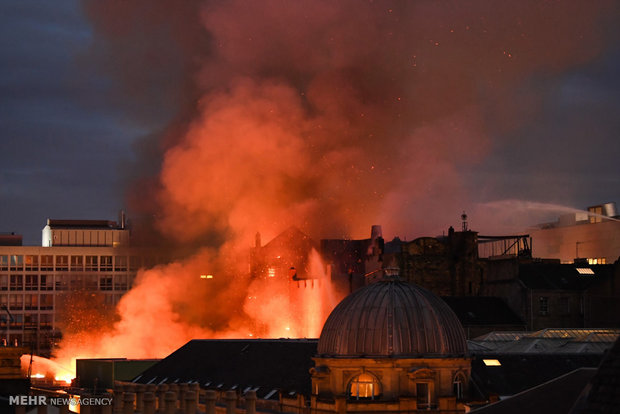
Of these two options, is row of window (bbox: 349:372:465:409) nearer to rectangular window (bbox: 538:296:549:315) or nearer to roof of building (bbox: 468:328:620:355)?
roof of building (bbox: 468:328:620:355)

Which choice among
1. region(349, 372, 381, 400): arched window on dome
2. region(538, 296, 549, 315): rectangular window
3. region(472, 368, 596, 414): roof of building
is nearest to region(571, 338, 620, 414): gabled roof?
region(472, 368, 596, 414): roof of building

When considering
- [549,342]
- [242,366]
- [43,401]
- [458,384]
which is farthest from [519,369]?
[43,401]

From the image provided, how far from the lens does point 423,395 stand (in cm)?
8219

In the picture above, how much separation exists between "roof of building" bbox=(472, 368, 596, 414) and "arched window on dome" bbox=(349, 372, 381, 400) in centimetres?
3728

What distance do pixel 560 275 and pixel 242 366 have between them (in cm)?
5097

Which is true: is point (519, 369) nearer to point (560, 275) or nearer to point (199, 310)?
point (560, 275)

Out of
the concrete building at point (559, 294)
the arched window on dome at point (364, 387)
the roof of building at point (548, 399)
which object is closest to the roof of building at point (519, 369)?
the arched window on dome at point (364, 387)

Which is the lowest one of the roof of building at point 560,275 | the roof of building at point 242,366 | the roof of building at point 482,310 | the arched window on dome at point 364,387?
the arched window on dome at point 364,387

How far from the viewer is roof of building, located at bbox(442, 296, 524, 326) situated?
132375 mm

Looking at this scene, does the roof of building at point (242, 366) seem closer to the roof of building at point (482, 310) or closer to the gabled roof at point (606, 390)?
the roof of building at point (482, 310)

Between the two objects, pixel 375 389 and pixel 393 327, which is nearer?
pixel 375 389

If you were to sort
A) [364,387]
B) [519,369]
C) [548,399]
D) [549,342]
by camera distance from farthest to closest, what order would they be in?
[549,342], [519,369], [364,387], [548,399]

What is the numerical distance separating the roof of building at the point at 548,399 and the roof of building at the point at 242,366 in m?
43.9

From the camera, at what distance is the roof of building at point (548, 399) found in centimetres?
4216
